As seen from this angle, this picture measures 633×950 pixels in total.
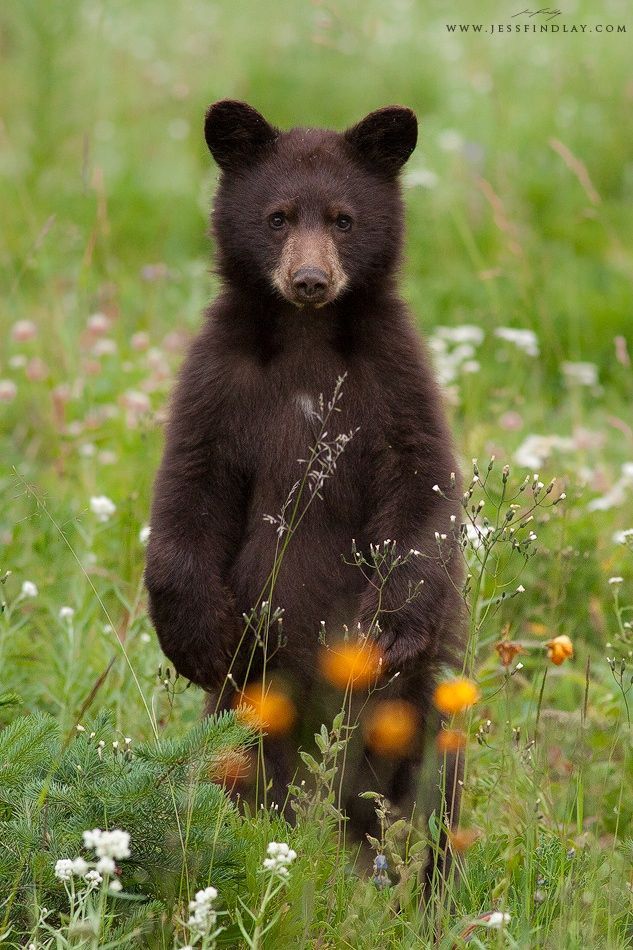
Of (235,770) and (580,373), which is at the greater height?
(580,373)

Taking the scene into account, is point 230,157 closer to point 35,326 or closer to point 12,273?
point 35,326

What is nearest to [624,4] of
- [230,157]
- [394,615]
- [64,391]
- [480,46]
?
[480,46]

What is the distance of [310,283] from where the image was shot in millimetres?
3676

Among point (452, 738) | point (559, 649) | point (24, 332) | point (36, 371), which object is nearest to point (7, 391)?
point (36, 371)

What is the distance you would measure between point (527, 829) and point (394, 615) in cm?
71

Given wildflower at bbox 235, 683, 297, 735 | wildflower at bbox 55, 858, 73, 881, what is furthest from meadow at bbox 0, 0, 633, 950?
wildflower at bbox 235, 683, 297, 735

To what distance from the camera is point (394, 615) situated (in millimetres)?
3623

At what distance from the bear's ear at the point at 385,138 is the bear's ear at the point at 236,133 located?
0.24 m

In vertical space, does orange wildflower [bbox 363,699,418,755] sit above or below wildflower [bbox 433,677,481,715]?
below

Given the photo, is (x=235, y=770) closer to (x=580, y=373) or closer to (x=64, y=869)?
(x=64, y=869)

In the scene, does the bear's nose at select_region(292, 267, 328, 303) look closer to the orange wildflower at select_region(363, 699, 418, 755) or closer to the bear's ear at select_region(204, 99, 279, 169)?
the bear's ear at select_region(204, 99, 279, 169)

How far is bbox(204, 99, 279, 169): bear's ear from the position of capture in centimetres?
396

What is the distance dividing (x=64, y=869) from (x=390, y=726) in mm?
1225

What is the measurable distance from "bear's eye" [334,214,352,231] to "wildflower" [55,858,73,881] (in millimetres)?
1946
